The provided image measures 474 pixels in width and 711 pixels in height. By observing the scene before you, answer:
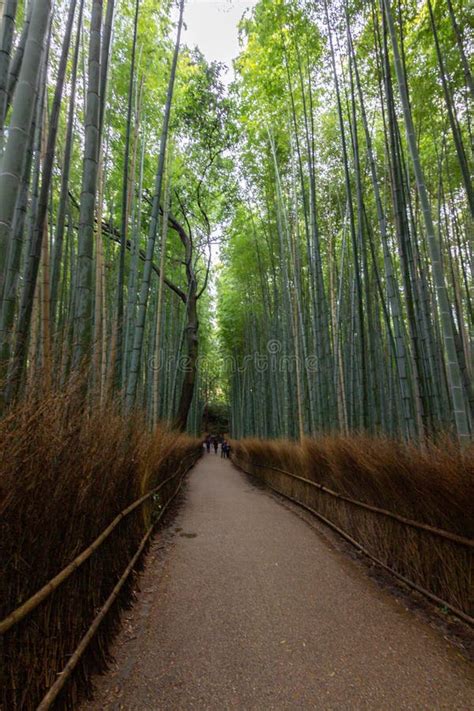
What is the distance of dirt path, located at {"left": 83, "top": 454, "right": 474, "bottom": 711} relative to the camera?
4.08 feet

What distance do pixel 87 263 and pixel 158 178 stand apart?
2217mm

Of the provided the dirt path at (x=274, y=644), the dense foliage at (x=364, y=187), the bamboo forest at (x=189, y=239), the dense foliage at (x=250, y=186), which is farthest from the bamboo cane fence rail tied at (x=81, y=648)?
the dense foliage at (x=364, y=187)

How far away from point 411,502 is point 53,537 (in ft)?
6.20

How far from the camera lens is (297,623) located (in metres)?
1.73

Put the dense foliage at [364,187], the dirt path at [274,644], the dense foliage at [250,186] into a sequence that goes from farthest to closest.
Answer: the dense foliage at [364,187] < the dense foliage at [250,186] < the dirt path at [274,644]

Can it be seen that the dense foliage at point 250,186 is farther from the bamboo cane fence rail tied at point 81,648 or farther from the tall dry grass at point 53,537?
the bamboo cane fence rail tied at point 81,648

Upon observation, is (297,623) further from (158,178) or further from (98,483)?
(158,178)

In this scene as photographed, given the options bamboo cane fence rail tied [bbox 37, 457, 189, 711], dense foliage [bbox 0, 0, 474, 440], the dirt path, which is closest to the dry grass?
the dirt path

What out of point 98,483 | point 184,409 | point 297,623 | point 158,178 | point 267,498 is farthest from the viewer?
point 184,409

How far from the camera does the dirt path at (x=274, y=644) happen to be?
124cm

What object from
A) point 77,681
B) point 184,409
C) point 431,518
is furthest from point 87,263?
point 184,409

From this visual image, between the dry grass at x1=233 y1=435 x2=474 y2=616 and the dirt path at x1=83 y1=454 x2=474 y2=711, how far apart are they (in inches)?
9.2

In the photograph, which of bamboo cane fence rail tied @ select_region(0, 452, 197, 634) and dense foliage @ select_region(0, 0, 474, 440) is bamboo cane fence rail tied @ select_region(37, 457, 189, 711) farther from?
dense foliage @ select_region(0, 0, 474, 440)

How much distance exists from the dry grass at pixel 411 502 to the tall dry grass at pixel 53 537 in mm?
1620
